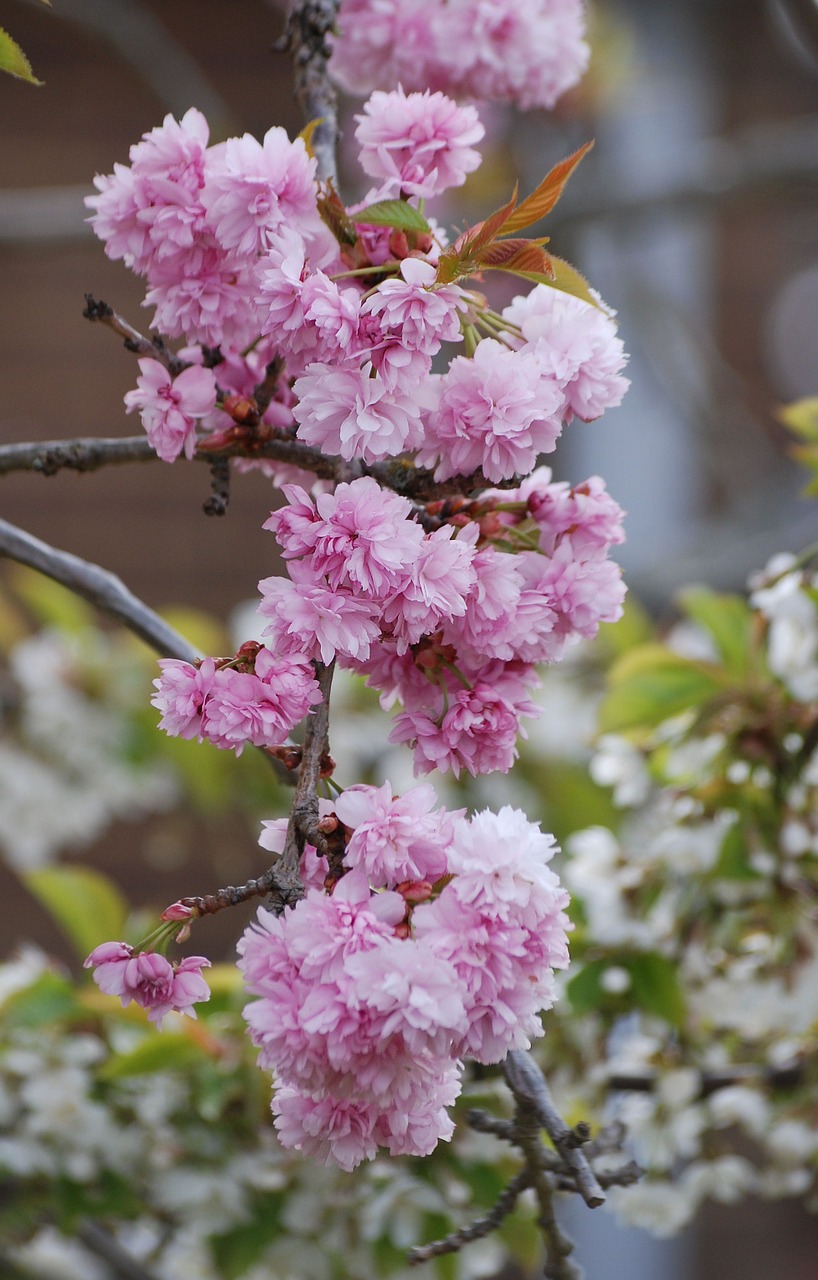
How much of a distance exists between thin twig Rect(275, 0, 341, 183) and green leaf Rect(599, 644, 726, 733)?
1.63ft

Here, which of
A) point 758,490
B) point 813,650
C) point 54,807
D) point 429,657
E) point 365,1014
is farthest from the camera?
point 758,490

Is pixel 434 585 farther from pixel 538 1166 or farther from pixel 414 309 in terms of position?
pixel 538 1166

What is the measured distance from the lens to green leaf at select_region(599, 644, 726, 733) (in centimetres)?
100

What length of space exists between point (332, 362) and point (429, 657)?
14cm

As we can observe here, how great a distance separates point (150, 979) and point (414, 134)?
0.41 metres

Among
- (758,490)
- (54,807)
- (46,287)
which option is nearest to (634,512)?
(758,490)

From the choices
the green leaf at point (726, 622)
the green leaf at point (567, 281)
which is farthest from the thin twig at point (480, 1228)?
the green leaf at point (726, 622)

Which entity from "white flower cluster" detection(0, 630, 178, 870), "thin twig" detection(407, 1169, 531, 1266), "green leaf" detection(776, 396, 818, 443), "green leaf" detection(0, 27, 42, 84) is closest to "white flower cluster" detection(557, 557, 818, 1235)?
"green leaf" detection(776, 396, 818, 443)

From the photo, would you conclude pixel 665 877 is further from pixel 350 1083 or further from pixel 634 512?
pixel 634 512

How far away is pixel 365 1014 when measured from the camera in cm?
45

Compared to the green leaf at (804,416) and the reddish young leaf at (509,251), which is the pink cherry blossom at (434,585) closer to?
the reddish young leaf at (509,251)

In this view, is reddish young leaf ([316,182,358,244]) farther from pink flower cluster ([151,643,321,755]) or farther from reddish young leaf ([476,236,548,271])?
pink flower cluster ([151,643,321,755])

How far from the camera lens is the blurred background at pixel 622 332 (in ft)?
8.20

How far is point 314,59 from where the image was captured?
30.1 inches
